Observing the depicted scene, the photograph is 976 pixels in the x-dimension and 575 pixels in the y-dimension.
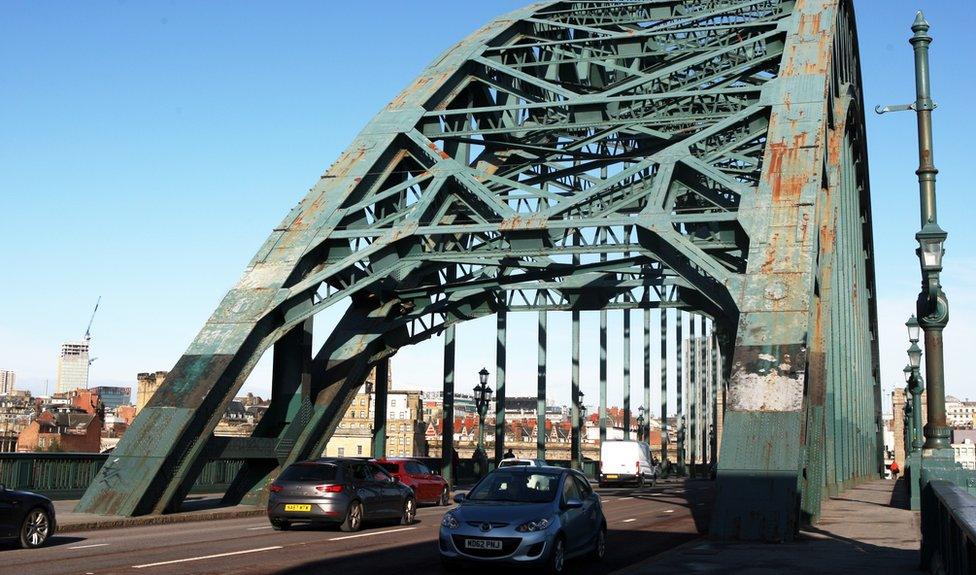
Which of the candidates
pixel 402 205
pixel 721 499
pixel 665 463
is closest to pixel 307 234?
pixel 402 205

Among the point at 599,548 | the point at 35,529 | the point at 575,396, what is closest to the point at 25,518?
the point at 35,529

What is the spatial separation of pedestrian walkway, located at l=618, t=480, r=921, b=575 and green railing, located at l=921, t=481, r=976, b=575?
661 mm

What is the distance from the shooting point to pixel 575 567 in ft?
54.5

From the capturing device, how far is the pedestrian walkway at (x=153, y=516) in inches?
→ 876

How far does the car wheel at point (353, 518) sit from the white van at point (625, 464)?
3467 centimetres

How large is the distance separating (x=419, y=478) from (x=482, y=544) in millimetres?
18863

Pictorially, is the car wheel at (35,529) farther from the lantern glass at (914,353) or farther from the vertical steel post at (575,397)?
the vertical steel post at (575,397)

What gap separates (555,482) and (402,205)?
1650 centimetres

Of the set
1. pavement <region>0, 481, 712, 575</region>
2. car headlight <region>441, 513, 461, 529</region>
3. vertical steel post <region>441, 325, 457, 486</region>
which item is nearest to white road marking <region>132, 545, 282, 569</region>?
pavement <region>0, 481, 712, 575</region>

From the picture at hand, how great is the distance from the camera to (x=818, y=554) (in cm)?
1744

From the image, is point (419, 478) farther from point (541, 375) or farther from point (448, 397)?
point (541, 375)

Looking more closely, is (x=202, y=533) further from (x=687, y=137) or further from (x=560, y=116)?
(x=560, y=116)

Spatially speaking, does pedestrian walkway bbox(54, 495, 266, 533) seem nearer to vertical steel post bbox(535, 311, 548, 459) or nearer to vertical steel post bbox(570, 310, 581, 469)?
vertical steel post bbox(535, 311, 548, 459)

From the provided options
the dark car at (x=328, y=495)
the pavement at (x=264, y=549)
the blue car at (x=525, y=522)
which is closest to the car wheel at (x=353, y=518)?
the dark car at (x=328, y=495)
